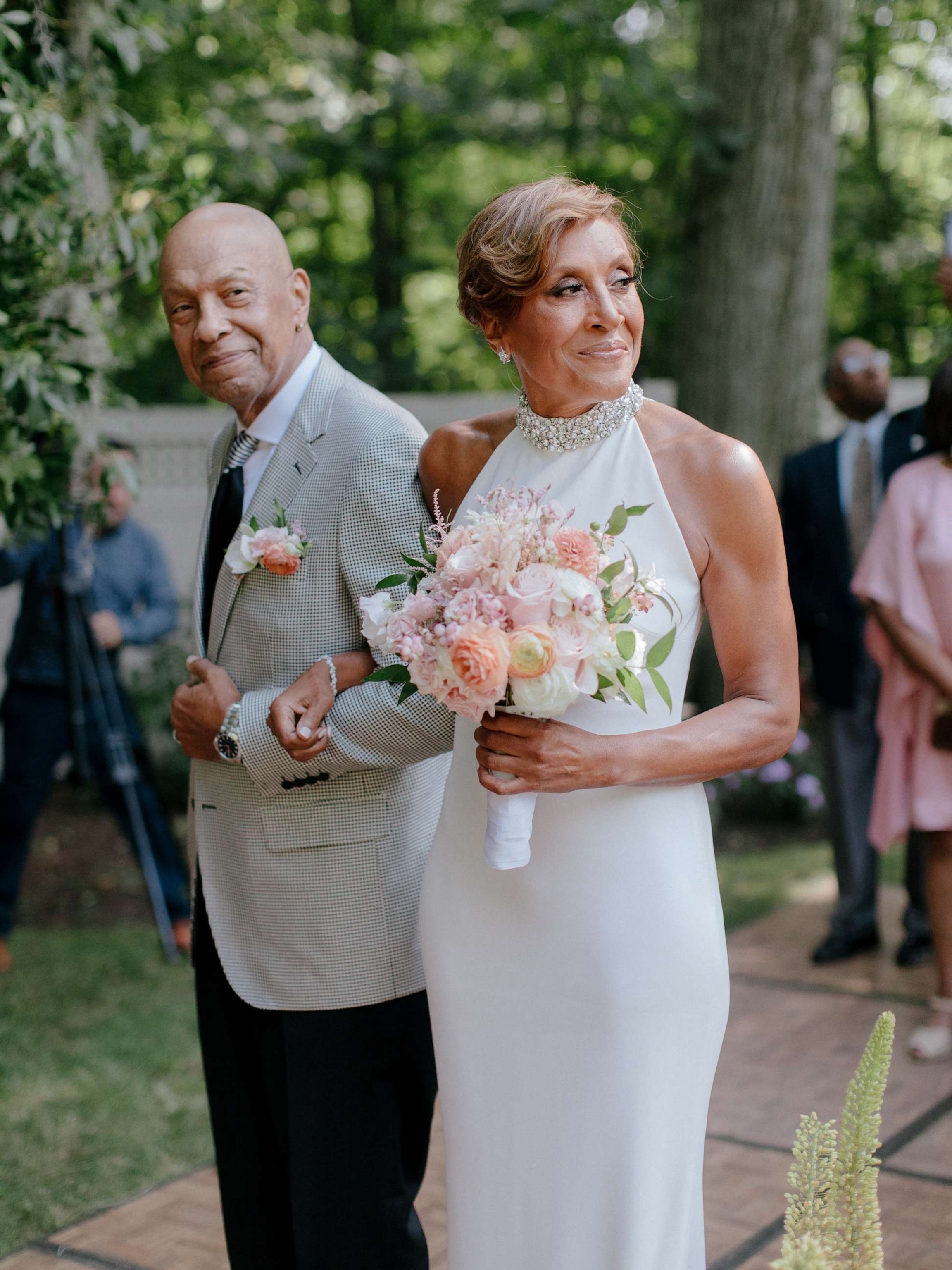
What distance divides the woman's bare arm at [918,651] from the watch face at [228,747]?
3.02 meters

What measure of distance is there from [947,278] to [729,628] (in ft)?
10.2

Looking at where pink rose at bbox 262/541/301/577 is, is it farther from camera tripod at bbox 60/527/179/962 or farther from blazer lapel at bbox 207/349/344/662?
camera tripod at bbox 60/527/179/962

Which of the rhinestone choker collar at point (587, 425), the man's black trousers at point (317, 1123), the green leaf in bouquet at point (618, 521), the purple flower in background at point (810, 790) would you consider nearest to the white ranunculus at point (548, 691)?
the green leaf in bouquet at point (618, 521)

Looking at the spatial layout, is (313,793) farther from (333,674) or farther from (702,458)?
(702,458)

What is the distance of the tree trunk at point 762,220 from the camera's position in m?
8.34

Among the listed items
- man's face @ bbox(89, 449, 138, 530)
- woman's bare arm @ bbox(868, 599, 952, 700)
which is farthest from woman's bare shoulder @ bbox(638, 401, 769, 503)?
woman's bare arm @ bbox(868, 599, 952, 700)

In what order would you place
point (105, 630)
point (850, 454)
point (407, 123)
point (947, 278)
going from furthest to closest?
1. point (407, 123)
2. point (105, 630)
3. point (850, 454)
4. point (947, 278)

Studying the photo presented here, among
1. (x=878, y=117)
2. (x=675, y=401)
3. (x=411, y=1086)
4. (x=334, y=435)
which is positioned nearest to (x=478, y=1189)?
(x=411, y=1086)

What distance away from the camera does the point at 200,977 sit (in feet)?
9.58

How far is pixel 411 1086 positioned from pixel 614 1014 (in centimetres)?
72

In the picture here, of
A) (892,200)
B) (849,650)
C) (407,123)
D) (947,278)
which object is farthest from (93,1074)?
(892,200)

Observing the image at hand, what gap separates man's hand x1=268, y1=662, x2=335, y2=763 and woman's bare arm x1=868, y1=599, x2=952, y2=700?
2.96m

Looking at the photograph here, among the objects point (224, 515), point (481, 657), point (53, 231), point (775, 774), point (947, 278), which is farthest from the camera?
point (775, 774)

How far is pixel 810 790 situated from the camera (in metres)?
8.68
